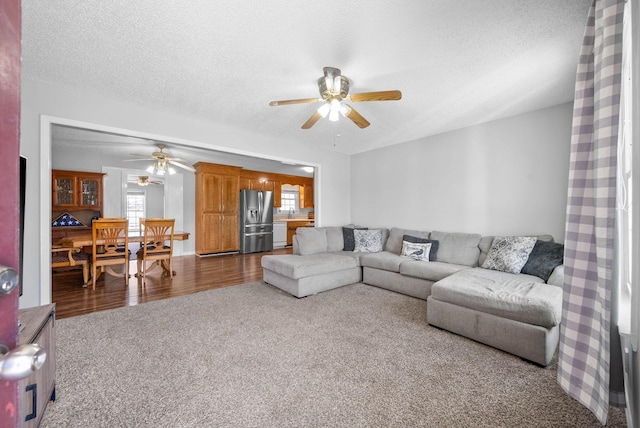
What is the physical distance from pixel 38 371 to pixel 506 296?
3.14 metres

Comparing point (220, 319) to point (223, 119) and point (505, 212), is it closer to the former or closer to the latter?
point (223, 119)

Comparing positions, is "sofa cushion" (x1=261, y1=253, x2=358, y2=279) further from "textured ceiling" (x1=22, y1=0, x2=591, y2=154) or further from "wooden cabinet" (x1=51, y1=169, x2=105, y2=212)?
"wooden cabinet" (x1=51, y1=169, x2=105, y2=212)

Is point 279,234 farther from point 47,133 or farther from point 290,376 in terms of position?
point 290,376

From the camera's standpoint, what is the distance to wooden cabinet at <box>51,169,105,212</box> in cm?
506

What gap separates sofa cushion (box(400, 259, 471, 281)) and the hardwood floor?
241cm

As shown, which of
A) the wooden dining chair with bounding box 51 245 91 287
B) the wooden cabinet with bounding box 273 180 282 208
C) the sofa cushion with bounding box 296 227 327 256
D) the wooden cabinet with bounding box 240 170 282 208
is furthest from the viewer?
the wooden cabinet with bounding box 273 180 282 208

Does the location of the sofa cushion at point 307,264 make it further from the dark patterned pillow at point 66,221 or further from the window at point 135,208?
the window at point 135,208

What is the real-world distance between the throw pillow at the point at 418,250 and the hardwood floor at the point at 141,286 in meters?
2.47

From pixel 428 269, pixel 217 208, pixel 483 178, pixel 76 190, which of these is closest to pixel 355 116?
pixel 428 269

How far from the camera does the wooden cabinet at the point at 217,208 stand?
6.32 metres

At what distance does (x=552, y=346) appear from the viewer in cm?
196

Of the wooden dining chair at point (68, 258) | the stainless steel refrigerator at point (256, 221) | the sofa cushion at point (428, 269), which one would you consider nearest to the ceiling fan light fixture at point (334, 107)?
the sofa cushion at point (428, 269)

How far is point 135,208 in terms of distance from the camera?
→ 9320mm

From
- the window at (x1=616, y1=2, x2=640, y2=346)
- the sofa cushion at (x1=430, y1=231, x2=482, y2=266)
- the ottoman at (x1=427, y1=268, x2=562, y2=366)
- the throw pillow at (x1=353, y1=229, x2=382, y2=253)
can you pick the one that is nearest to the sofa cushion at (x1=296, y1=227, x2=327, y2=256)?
the throw pillow at (x1=353, y1=229, x2=382, y2=253)
